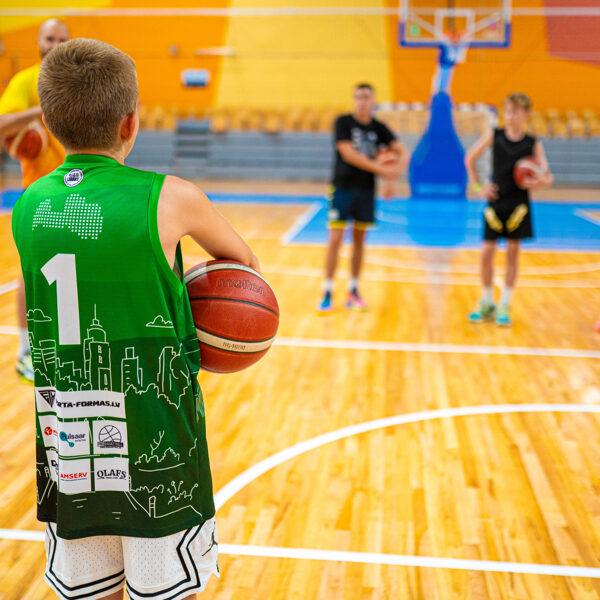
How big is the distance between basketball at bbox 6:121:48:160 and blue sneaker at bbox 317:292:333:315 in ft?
8.66

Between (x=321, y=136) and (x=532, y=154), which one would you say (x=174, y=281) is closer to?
(x=532, y=154)

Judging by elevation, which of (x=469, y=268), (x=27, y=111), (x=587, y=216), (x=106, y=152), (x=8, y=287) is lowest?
(x=587, y=216)

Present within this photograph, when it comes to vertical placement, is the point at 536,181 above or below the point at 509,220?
above

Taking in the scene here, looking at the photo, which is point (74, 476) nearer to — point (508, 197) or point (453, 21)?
point (508, 197)

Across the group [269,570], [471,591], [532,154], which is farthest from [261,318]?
[532,154]

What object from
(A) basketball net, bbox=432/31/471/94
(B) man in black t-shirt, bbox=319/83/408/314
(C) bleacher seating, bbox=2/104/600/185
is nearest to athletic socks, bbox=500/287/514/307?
(B) man in black t-shirt, bbox=319/83/408/314

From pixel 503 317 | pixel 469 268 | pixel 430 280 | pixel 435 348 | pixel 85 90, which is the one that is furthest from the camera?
pixel 469 268

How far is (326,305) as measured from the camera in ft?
19.2

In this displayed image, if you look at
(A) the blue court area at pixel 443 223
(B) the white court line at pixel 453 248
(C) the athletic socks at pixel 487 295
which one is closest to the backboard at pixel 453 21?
(A) the blue court area at pixel 443 223

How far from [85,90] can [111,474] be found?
756 millimetres

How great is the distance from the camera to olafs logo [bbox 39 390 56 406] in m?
1.51

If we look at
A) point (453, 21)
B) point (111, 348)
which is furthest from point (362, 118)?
point (453, 21)

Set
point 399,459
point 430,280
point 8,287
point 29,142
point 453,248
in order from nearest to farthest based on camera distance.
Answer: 1. point 399,459
2. point 29,142
3. point 8,287
4. point 430,280
5. point 453,248

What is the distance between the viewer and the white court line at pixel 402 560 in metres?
2.41
